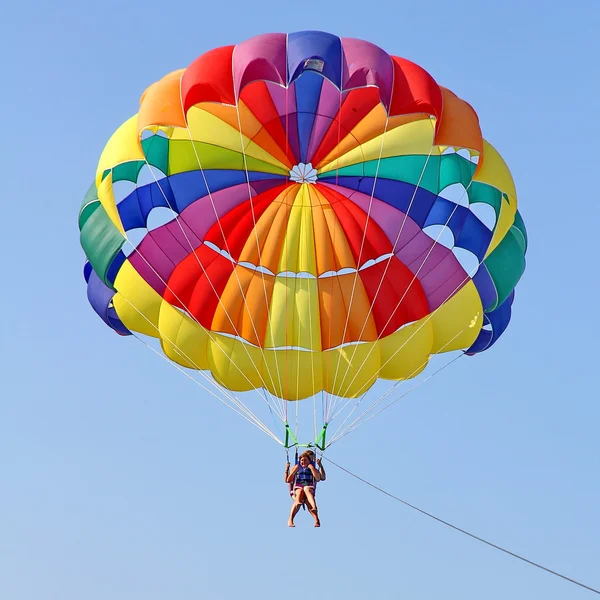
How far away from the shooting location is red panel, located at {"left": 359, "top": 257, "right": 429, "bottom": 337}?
1633 centimetres

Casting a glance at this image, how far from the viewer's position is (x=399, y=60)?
15023mm

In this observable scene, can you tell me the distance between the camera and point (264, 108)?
15.9m

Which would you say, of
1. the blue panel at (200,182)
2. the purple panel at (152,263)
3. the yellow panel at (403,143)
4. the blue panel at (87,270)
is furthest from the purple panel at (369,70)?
the blue panel at (87,270)

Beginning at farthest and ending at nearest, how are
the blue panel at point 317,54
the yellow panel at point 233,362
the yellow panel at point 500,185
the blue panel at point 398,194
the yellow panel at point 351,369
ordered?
the yellow panel at point 233,362
the yellow panel at point 351,369
the blue panel at point 398,194
the yellow panel at point 500,185
the blue panel at point 317,54

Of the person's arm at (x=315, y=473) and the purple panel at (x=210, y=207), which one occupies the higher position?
the purple panel at (x=210, y=207)

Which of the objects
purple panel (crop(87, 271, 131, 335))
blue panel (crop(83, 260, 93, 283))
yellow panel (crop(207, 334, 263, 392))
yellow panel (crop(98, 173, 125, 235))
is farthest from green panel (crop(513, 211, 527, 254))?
blue panel (crop(83, 260, 93, 283))

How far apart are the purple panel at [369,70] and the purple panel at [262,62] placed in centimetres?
67

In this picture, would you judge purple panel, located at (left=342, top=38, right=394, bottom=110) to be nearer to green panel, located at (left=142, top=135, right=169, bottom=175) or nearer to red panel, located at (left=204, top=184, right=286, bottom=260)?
red panel, located at (left=204, top=184, right=286, bottom=260)

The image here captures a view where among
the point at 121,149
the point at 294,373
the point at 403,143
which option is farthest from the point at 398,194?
the point at 121,149

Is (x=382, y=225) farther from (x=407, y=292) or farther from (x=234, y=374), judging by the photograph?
(x=234, y=374)

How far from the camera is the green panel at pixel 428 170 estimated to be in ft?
52.0

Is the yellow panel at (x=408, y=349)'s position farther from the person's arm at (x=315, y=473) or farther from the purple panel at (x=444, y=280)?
the person's arm at (x=315, y=473)

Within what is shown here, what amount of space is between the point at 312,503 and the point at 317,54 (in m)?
4.66

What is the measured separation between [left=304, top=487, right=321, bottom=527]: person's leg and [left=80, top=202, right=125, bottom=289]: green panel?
3437 millimetres
